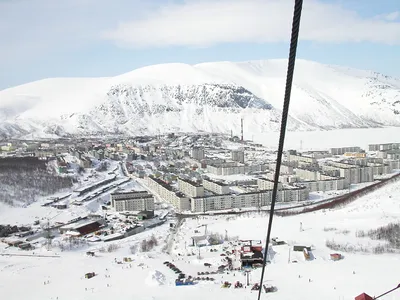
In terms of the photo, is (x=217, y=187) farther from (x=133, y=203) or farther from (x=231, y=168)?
(x=231, y=168)

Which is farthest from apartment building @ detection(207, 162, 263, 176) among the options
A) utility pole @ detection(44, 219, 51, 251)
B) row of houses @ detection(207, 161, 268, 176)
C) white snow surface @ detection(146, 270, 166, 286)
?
white snow surface @ detection(146, 270, 166, 286)

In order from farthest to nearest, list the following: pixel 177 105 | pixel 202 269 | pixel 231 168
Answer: pixel 177 105, pixel 231 168, pixel 202 269

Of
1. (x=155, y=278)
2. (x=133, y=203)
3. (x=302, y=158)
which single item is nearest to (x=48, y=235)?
(x=133, y=203)

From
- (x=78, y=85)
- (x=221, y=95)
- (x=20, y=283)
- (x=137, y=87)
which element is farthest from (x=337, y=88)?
(x=20, y=283)

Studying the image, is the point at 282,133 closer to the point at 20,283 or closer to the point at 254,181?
the point at 20,283

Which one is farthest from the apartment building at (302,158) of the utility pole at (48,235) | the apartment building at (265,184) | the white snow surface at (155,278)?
the white snow surface at (155,278)

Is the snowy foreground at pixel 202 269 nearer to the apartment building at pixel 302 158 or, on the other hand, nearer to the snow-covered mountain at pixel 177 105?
the apartment building at pixel 302 158

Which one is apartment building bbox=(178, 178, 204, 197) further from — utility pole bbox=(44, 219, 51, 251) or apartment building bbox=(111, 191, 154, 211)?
utility pole bbox=(44, 219, 51, 251)
